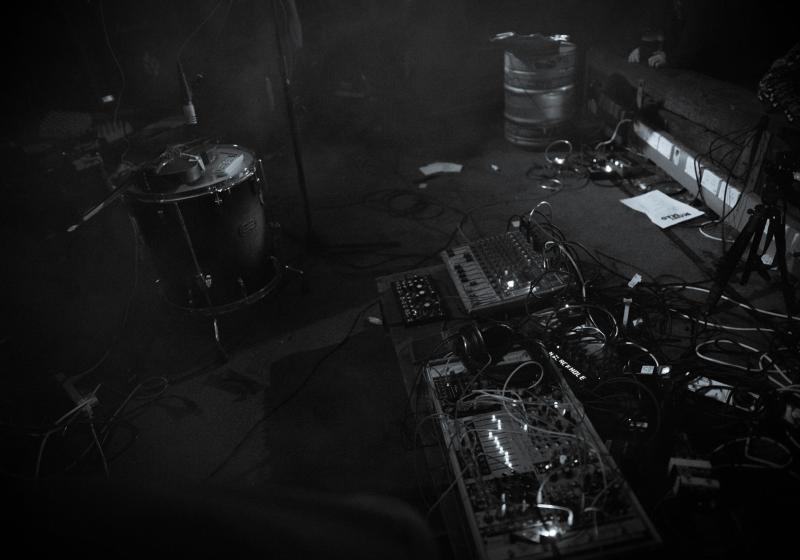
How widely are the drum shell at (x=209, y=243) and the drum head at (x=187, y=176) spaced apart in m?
0.02

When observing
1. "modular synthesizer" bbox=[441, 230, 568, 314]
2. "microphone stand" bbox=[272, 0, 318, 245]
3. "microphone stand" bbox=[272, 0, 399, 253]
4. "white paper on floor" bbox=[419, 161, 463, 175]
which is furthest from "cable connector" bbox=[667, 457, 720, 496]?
"white paper on floor" bbox=[419, 161, 463, 175]

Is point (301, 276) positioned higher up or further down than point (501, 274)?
further down

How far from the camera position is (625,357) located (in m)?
1.85

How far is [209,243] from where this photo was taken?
2.43 metres

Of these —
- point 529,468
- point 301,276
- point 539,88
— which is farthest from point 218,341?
point 539,88

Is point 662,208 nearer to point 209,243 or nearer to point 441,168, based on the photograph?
point 441,168

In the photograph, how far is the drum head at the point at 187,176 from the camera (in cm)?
226

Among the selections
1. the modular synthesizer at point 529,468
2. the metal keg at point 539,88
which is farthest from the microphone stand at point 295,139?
the metal keg at point 539,88

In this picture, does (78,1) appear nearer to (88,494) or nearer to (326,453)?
(326,453)

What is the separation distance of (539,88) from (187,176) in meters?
3.38

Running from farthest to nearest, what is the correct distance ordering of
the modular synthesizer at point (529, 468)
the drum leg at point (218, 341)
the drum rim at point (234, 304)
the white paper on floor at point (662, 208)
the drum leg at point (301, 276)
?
the white paper on floor at point (662, 208), the drum leg at point (301, 276), the drum rim at point (234, 304), the drum leg at point (218, 341), the modular synthesizer at point (529, 468)

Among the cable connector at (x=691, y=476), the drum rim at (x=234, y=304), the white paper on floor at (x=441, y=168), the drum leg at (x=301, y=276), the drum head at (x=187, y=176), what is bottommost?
the white paper on floor at (x=441, y=168)

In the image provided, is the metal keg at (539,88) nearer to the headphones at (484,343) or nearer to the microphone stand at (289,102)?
the microphone stand at (289,102)

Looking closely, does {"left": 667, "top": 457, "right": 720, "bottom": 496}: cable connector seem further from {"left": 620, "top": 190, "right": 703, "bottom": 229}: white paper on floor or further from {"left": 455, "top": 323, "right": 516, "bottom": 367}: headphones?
{"left": 620, "top": 190, "right": 703, "bottom": 229}: white paper on floor
